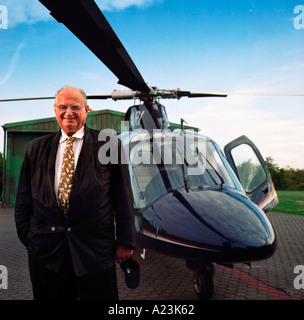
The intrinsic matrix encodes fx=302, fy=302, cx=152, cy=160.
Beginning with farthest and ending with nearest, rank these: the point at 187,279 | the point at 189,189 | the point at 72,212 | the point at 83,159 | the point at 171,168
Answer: the point at 187,279 < the point at 171,168 < the point at 189,189 < the point at 83,159 < the point at 72,212

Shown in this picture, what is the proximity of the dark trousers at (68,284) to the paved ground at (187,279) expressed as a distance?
1.94 metres

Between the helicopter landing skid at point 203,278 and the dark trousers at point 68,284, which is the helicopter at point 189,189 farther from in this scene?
the dark trousers at point 68,284

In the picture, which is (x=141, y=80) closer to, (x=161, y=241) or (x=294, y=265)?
(x=161, y=241)

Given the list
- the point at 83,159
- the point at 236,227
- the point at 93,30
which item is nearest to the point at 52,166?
the point at 83,159

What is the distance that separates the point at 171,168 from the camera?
3.90 metres

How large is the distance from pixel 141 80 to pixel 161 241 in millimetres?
2870

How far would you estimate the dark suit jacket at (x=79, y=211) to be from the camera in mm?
2084

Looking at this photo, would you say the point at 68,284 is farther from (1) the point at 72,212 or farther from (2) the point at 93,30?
(2) the point at 93,30

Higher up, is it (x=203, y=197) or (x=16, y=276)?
(x=203, y=197)

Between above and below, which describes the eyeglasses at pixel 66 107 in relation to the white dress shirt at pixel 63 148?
above

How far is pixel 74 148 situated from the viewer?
227 centimetres

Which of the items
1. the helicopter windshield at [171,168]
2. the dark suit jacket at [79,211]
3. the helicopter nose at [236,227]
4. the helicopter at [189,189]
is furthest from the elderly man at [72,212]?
the helicopter windshield at [171,168]

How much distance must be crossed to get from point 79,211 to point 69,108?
742 millimetres
